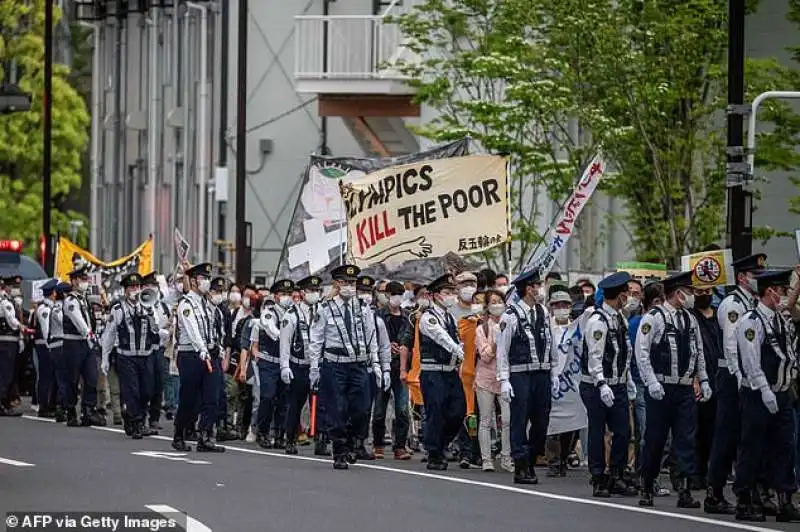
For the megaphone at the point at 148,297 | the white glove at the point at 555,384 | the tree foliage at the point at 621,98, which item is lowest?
the white glove at the point at 555,384

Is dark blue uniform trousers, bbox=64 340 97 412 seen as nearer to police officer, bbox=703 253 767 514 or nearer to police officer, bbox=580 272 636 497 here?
police officer, bbox=580 272 636 497

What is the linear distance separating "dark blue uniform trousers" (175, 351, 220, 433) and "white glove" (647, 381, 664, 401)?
749 cm

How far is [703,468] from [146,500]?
18.5 ft

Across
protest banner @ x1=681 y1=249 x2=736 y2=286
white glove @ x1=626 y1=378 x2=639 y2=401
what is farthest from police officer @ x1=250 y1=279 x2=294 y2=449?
white glove @ x1=626 y1=378 x2=639 y2=401

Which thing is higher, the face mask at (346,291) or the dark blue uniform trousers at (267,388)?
the face mask at (346,291)

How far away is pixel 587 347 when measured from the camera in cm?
2086

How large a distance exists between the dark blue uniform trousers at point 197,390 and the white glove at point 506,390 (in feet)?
15.4

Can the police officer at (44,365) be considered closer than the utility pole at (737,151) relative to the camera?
No

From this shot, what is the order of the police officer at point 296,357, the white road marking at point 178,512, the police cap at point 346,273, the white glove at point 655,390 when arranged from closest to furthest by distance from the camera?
the white road marking at point 178,512 < the white glove at point 655,390 < the police cap at point 346,273 < the police officer at point 296,357

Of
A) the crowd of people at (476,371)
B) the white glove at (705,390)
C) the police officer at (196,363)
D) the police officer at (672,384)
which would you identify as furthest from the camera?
the police officer at (196,363)

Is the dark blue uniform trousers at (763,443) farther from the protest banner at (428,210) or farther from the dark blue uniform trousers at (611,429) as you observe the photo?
the protest banner at (428,210)

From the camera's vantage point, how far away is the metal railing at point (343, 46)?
45156 mm

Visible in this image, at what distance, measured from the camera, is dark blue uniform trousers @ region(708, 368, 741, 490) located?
1917cm

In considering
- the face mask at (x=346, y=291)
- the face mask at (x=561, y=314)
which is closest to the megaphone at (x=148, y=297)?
the face mask at (x=346, y=291)
